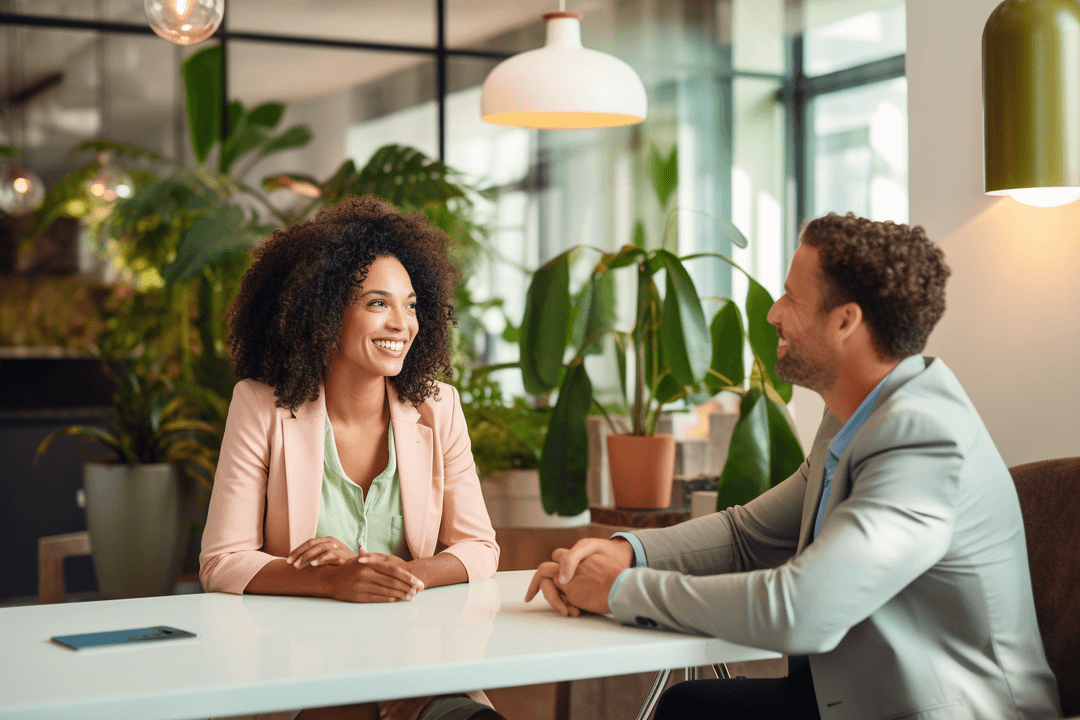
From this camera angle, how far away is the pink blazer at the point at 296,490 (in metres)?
1.96

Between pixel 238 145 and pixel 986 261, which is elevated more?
pixel 238 145

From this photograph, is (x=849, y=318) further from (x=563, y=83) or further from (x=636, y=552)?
(x=563, y=83)

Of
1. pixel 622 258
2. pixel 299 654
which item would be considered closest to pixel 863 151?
pixel 622 258

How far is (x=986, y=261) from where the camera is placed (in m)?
2.40

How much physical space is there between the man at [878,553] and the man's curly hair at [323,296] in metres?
0.68

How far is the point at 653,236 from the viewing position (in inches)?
262

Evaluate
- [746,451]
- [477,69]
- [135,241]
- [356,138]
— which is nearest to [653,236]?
[477,69]

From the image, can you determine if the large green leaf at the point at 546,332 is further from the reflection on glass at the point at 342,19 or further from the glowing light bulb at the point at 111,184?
the reflection on glass at the point at 342,19

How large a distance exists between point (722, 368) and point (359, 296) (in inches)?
56.6

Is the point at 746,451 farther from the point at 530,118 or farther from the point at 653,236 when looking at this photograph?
the point at 653,236

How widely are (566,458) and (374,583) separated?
4.31 ft

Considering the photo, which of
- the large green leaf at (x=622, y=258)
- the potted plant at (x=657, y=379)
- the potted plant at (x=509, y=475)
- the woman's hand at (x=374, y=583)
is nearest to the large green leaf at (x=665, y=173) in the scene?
the large green leaf at (x=622, y=258)

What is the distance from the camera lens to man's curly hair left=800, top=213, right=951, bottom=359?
1692 millimetres

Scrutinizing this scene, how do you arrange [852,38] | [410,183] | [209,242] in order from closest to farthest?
[209,242]
[410,183]
[852,38]
